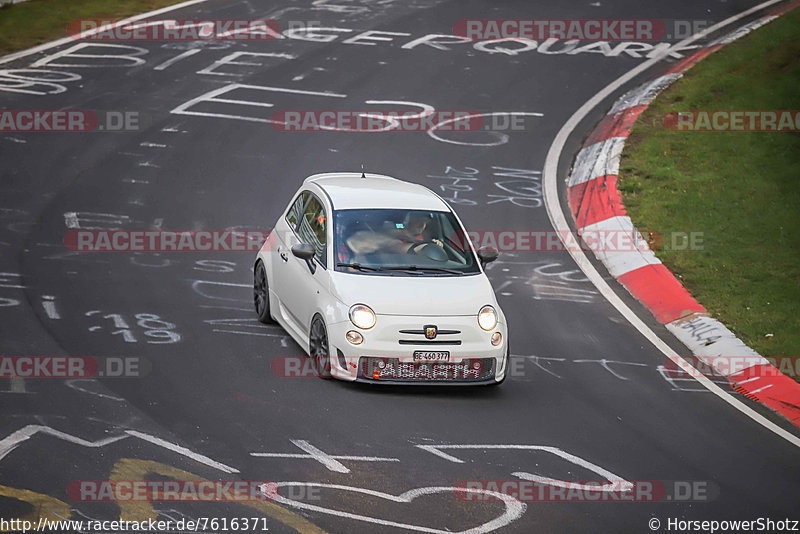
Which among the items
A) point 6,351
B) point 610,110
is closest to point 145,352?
point 6,351

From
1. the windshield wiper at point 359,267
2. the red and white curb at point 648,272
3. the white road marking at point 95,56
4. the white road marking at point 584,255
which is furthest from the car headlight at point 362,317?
the white road marking at point 95,56

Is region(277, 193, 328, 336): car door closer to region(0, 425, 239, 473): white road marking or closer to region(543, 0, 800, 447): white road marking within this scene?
region(0, 425, 239, 473): white road marking

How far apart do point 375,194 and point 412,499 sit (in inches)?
180

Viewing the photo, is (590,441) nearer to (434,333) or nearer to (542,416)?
(542,416)

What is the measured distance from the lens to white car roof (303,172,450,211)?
1191 cm

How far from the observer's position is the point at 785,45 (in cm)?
2228

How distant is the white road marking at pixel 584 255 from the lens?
37.2ft

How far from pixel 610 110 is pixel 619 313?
8660mm

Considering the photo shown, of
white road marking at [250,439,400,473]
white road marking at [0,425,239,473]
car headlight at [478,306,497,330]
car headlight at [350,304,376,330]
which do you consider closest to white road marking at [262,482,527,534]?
white road marking at [250,439,400,473]

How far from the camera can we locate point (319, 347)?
36.1 ft

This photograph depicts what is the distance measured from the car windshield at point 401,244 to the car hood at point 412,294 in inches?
6.2

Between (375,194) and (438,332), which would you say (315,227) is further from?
(438,332)

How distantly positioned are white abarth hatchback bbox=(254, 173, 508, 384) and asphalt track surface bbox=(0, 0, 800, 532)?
0.31 m

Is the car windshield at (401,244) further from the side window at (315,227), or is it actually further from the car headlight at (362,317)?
the car headlight at (362,317)
